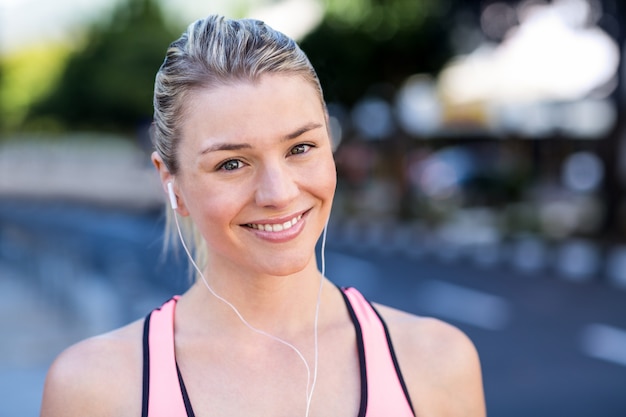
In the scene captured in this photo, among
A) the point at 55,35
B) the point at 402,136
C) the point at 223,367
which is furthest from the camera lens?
the point at 55,35

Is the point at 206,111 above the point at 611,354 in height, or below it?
above

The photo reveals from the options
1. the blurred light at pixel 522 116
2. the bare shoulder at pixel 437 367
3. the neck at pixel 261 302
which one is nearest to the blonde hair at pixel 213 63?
the neck at pixel 261 302

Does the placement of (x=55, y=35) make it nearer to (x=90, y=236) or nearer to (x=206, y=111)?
(x=90, y=236)

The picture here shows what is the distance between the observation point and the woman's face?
1.67 meters

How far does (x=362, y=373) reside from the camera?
1.75 metres

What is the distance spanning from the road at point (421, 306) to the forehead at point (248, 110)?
321 centimetres

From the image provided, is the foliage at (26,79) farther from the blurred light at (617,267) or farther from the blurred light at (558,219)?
the blurred light at (617,267)

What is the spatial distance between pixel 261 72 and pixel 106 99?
30726 mm

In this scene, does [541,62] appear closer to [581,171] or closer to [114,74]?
[581,171]

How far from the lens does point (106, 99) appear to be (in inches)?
1240

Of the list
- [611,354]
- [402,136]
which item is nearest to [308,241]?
[611,354]

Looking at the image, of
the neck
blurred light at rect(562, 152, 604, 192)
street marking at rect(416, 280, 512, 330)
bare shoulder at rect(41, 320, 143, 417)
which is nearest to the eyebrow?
the neck

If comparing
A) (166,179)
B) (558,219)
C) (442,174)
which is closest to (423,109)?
(442,174)

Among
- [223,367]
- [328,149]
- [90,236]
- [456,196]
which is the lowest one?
[456,196]
